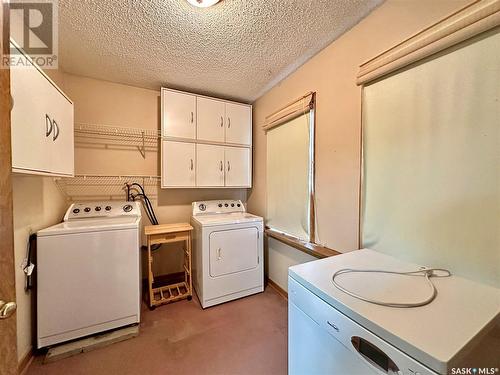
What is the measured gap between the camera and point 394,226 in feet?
4.18

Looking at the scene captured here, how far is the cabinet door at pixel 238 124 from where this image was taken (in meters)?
2.69

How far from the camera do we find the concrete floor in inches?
55.7

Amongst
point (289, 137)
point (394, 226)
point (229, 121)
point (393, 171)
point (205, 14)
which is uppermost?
point (205, 14)

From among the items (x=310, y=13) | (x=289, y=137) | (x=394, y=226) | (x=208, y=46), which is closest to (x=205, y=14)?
(x=208, y=46)

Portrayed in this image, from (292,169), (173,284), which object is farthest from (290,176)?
(173,284)

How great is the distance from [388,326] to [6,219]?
133 cm

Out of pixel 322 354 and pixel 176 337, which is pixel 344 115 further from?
pixel 176 337

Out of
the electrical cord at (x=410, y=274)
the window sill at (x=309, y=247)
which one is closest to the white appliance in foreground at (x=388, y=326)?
the electrical cord at (x=410, y=274)

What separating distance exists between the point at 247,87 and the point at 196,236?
197 cm

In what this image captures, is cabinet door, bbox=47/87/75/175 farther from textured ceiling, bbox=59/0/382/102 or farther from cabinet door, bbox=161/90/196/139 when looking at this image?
cabinet door, bbox=161/90/196/139

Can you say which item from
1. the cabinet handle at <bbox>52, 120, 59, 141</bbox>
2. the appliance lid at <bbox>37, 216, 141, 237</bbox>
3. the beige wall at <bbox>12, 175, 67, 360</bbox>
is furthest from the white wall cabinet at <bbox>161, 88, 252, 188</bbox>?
the beige wall at <bbox>12, 175, 67, 360</bbox>

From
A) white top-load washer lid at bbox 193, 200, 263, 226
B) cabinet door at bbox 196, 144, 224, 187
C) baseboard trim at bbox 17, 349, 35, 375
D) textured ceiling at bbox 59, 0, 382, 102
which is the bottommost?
baseboard trim at bbox 17, 349, 35, 375

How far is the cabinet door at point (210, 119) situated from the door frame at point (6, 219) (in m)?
1.85

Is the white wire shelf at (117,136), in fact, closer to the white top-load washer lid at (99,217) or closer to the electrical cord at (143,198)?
the electrical cord at (143,198)
